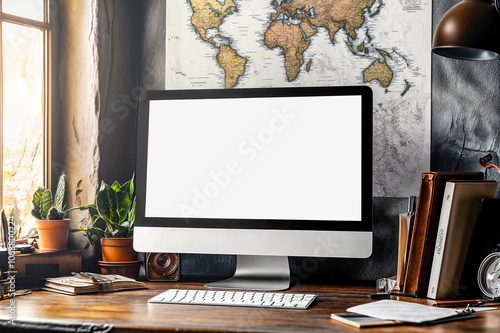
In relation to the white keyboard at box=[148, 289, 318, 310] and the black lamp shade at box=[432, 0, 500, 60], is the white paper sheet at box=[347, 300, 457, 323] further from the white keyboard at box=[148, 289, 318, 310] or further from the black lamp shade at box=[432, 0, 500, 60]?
the black lamp shade at box=[432, 0, 500, 60]

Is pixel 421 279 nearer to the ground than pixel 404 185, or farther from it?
nearer to the ground

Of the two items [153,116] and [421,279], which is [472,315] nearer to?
[421,279]

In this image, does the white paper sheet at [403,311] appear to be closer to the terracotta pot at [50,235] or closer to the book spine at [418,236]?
the book spine at [418,236]

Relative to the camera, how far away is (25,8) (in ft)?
5.96

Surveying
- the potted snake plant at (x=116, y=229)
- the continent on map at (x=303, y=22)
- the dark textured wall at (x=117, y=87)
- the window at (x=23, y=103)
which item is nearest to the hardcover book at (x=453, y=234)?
the continent on map at (x=303, y=22)

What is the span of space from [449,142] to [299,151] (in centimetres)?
55

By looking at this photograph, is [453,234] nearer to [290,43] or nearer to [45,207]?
[290,43]

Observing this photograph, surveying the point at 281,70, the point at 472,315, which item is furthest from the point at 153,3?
the point at 472,315

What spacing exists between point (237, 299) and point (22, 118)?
1.01 m

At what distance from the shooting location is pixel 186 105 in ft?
5.35

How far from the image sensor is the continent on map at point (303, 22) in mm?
1817

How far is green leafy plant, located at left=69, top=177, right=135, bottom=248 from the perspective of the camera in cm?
172

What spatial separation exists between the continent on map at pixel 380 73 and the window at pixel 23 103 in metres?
1.14

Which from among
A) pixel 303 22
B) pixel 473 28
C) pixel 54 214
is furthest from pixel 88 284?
pixel 473 28
